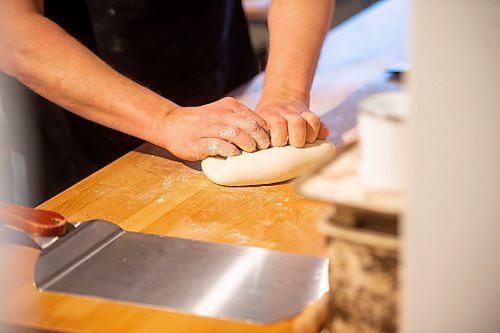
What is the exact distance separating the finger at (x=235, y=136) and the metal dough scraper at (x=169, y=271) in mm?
279

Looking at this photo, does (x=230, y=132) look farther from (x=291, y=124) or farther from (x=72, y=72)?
(x=72, y=72)

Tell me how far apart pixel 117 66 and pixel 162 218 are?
2.09ft

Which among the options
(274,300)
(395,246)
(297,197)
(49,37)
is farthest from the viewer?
(49,37)

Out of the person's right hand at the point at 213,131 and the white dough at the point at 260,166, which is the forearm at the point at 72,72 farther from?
the white dough at the point at 260,166

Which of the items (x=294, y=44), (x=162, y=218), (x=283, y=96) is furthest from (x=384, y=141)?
(x=294, y=44)

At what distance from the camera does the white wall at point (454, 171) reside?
0.53m

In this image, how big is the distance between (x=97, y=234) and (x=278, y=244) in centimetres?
26

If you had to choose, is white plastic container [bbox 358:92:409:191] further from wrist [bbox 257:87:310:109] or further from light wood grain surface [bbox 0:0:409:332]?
wrist [bbox 257:87:310:109]

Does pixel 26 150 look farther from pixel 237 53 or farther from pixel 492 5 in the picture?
pixel 492 5

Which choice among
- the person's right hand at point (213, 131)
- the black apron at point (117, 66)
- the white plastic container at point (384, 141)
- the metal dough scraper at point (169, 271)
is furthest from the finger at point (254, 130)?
the white plastic container at point (384, 141)

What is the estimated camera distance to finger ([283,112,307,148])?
1.24 metres

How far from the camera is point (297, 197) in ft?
3.84

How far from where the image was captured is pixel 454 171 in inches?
21.6

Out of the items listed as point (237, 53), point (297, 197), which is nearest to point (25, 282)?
point (297, 197)
